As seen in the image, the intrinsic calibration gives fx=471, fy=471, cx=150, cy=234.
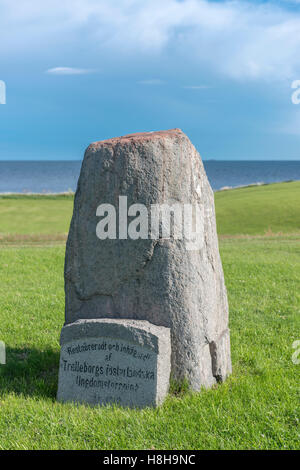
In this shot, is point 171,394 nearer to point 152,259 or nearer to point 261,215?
point 152,259

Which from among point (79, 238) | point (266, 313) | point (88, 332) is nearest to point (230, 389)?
point (88, 332)

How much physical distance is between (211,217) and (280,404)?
1.83 metres

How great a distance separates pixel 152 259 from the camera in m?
4.25

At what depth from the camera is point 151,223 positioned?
4.23 metres

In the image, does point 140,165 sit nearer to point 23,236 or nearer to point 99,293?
point 99,293

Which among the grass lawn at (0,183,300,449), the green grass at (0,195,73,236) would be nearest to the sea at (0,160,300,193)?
the green grass at (0,195,73,236)

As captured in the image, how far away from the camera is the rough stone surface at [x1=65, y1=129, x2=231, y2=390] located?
4.22m

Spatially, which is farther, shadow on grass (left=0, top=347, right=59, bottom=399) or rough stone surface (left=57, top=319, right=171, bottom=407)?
shadow on grass (left=0, top=347, right=59, bottom=399)

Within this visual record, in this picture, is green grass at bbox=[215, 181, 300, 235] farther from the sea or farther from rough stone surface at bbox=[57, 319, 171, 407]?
the sea

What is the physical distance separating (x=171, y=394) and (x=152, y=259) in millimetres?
1222

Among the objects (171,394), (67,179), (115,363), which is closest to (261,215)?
(171,394)

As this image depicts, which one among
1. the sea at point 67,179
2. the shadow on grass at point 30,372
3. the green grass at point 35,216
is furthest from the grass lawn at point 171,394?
the sea at point 67,179

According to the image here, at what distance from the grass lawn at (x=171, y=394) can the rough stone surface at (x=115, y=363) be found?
0.51 feet

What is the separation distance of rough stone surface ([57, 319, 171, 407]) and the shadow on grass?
0.31 metres
